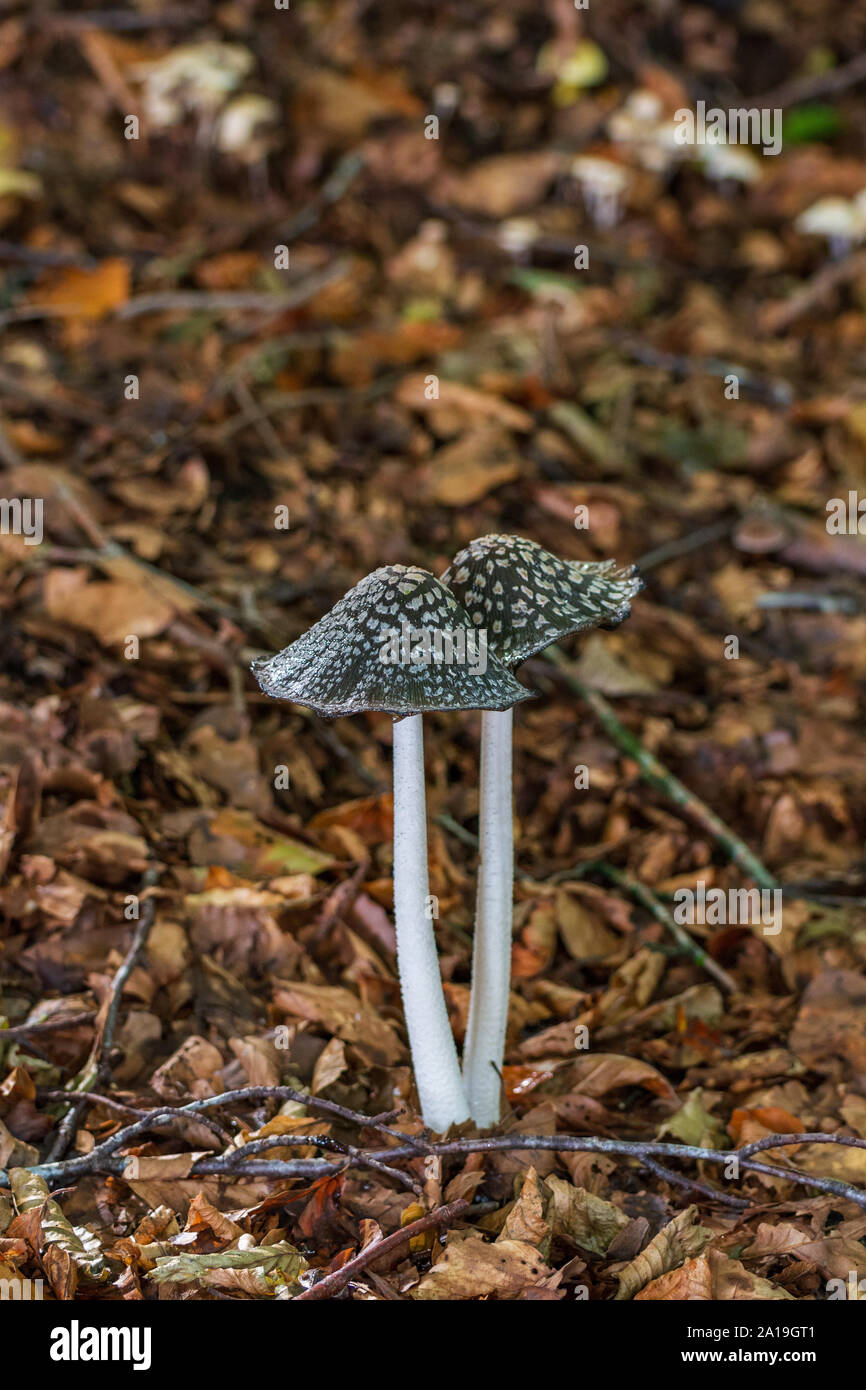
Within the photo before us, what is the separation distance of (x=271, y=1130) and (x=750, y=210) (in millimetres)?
10018

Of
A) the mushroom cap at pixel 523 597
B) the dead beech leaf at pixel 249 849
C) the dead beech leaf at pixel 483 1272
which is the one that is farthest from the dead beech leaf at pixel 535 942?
the mushroom cap at pixel 523 597

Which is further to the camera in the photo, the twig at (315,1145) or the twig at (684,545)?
the twig at (684,545)

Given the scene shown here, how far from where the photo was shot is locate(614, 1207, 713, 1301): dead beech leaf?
3309 millimetres

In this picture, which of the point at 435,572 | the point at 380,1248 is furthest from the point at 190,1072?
the point at 435,572

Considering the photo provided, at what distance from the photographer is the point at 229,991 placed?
4.33 meters

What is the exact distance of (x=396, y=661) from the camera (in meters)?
2.99

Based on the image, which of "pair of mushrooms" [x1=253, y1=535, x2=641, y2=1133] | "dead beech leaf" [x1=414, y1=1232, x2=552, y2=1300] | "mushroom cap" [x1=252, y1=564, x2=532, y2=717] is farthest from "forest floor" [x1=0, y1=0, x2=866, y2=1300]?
"mushroom cap" [x1=252, y1=564, x2=532, y2=717]

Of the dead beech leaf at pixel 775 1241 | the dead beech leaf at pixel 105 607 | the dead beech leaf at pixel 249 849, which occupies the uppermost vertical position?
the dead beech leaf at pixel 105 607

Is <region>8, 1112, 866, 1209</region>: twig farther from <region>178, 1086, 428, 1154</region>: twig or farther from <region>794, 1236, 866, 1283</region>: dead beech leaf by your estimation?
<region>794, 1236, 866, 1283</region>: dead beech leaf

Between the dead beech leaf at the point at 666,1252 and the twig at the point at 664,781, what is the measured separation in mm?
2022

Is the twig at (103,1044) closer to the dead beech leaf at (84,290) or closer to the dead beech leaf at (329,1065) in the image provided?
the dead beech leaf at (329,1065)

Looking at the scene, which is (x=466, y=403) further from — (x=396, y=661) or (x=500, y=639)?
(x=396, y=661)

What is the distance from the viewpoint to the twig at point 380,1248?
3145mm
